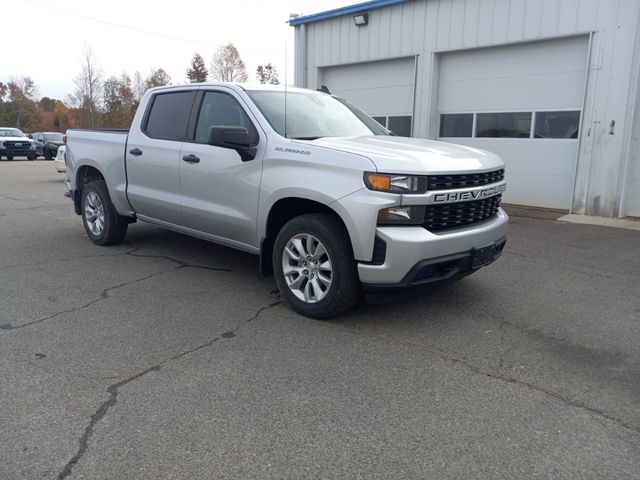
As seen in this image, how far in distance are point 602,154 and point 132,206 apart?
26.9 ft

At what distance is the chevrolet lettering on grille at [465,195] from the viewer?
4023mm

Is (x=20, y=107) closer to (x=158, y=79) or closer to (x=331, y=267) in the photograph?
(x=158, y=79)

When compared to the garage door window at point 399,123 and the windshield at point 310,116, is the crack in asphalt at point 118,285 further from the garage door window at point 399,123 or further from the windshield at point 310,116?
the garage door window at point 399,123

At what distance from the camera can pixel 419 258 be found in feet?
12.9

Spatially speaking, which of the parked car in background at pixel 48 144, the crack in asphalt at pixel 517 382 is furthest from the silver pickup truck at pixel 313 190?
the parked car in background at pixel 48 144

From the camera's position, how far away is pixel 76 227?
336 inches

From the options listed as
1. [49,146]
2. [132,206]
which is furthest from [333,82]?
[49,146]

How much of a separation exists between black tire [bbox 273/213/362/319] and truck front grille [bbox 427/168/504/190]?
0.79 m

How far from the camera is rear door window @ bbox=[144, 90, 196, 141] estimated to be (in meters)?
5.71

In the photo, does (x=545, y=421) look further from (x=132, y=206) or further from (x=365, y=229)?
(x=132, y=206)

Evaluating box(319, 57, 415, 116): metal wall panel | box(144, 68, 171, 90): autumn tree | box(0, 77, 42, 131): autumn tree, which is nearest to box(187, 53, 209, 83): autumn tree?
box(144, 68, 171, 90): autumn tree

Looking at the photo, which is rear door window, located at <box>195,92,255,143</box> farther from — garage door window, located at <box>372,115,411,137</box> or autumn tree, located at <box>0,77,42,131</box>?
autumn tree, located at <box>0,77,42,131</box>

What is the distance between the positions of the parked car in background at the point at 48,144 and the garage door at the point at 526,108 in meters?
24.1

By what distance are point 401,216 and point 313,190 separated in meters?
0.76
